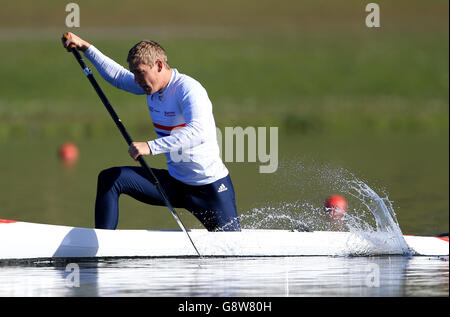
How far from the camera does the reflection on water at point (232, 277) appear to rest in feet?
30.0

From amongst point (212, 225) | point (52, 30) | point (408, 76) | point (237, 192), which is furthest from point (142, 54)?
point (52, 30)

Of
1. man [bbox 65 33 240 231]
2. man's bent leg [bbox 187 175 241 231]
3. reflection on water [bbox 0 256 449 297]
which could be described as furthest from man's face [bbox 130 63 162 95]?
reflection on water [bbox 0 256 449 297]

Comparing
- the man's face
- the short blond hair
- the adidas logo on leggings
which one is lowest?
the adidas logo on leggings

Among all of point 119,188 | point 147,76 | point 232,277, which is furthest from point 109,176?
point 232,277

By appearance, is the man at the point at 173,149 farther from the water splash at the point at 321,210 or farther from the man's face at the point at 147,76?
the water splash at the point at 321,210

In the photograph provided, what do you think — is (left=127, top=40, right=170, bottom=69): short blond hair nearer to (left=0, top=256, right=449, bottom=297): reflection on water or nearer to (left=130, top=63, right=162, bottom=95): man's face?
(left=130, top=63, right=162, bottom=95): man's face

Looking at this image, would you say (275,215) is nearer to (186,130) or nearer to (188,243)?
(188,243)

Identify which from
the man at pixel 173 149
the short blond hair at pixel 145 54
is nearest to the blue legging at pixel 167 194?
the man at pixel 173 149

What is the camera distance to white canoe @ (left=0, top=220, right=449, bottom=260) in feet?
35.3

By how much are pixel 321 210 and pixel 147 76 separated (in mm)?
5619

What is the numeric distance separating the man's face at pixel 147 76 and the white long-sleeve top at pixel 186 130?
0.48 feet

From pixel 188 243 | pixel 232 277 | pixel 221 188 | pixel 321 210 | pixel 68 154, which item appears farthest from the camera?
pixel 68 154

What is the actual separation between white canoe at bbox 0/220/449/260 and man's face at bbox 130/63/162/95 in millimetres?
1617

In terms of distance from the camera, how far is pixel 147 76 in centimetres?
993
